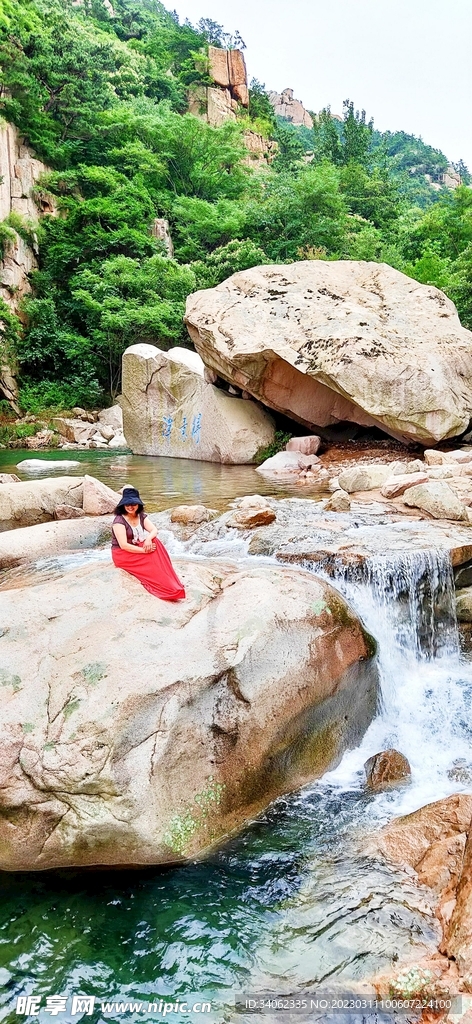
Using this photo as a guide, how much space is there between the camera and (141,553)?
4957mm

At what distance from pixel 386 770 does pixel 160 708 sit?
5.65 ft

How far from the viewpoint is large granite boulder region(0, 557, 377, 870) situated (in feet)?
11.5

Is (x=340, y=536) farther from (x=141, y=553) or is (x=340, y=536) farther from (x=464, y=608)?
(x=141, y=553)

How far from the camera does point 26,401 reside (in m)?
23.9

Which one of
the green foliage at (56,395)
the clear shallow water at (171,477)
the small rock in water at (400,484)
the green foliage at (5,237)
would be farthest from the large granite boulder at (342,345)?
the green foliage at (5,237)

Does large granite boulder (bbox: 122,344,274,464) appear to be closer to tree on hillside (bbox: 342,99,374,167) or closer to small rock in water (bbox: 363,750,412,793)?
small rock in water (bbox: 363,750,412,793)

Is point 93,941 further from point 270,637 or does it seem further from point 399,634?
point 399,634

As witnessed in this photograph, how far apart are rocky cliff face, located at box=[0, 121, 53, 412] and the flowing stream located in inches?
882

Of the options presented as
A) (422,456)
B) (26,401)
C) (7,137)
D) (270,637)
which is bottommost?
(270,637)

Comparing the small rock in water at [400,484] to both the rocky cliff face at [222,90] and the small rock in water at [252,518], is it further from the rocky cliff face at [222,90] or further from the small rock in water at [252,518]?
the rocky cliff face at [222,90]

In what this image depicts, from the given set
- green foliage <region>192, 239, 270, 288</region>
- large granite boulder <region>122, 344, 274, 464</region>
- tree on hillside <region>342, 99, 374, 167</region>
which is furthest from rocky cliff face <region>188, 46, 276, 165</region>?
large granite boulder <region>122, 344, 274, 464</region>

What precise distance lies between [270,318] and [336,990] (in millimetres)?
12353

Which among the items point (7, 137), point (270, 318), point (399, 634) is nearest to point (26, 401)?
point (7, 137)

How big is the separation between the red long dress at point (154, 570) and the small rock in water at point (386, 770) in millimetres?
1871
